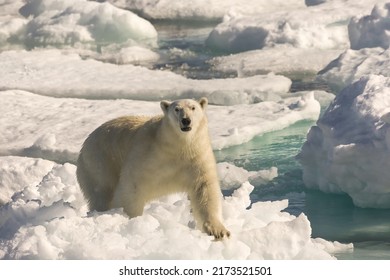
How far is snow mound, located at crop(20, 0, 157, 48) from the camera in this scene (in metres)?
14.0

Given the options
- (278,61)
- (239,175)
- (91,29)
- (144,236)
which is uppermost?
(144,236)

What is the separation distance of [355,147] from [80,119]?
334 cm

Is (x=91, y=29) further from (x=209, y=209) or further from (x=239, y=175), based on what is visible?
(x=209, y=209)

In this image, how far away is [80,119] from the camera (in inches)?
375

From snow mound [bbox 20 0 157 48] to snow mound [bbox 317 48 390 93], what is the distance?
3.52 m

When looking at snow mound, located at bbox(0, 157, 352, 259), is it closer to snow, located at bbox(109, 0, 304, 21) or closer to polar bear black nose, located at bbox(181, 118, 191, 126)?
polar bear black nose, located at bbox(181, 118, 191, 126)

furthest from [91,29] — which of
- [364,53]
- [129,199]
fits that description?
[129,199]

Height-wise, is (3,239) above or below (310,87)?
above

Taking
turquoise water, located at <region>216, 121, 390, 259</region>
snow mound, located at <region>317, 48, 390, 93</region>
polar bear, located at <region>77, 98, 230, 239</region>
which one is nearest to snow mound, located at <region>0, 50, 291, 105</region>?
snow mound, located at <region>317, 48, 390, 93</region>

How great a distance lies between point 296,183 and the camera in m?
7.57

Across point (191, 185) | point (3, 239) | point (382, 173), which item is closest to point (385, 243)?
point (382, 173)

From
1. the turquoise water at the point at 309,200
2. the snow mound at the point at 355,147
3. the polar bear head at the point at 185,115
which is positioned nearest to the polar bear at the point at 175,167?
the polar bear head at the point at 185,115

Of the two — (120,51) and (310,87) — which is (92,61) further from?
(310,87)

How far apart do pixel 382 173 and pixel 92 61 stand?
6.18 metres
